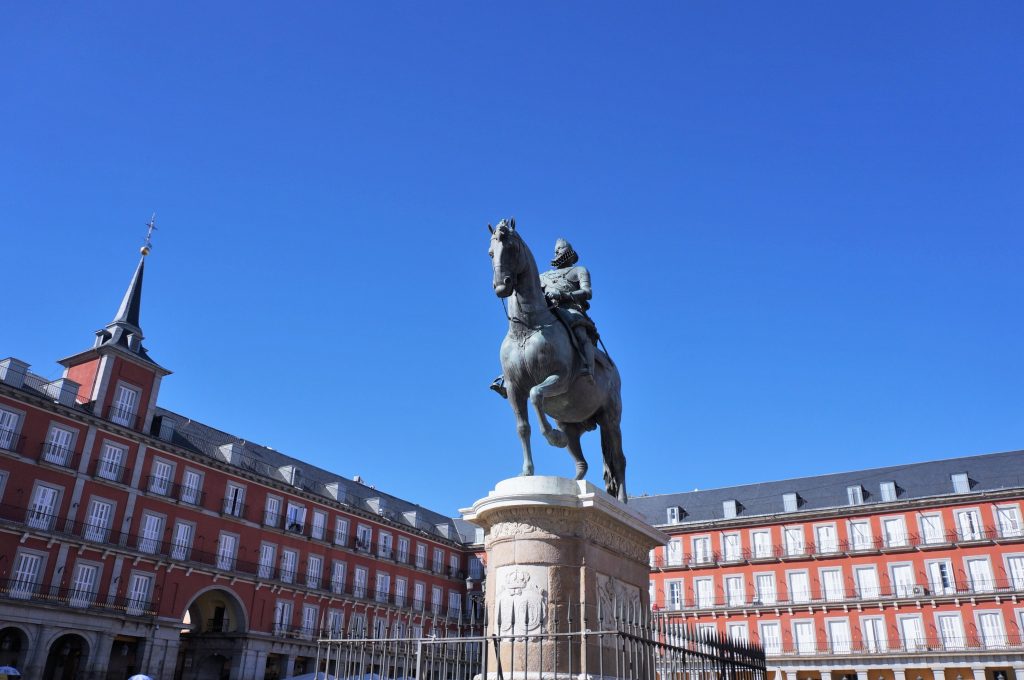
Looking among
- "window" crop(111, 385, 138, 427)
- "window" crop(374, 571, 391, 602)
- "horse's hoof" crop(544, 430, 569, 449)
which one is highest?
"window" crop(111, 385, 138, 427)

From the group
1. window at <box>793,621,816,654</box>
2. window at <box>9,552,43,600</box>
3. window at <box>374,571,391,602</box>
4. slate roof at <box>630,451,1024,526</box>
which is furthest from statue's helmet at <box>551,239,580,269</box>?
window at <box>793,621,816,654</box>

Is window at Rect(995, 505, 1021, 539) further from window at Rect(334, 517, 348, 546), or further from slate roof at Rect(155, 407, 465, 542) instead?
window at Rect(334, 517, 348, 546)

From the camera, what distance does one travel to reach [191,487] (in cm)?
3438

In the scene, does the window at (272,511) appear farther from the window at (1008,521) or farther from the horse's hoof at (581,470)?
the window at (1008,521)

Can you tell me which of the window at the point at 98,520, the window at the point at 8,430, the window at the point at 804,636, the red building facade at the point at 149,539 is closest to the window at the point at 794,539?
the window at the point at 804,636

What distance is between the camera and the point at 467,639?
5.23m

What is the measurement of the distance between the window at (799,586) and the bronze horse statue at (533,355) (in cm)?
3871

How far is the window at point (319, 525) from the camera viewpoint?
4000 cm

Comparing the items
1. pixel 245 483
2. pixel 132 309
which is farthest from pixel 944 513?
pixel 132 309

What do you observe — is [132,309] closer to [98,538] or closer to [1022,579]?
[98,538]

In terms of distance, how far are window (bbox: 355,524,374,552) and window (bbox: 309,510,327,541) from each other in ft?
7.82

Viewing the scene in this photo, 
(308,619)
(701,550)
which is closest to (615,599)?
(308,619)

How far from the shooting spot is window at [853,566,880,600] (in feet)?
131

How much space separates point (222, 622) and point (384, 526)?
34.1 feet
